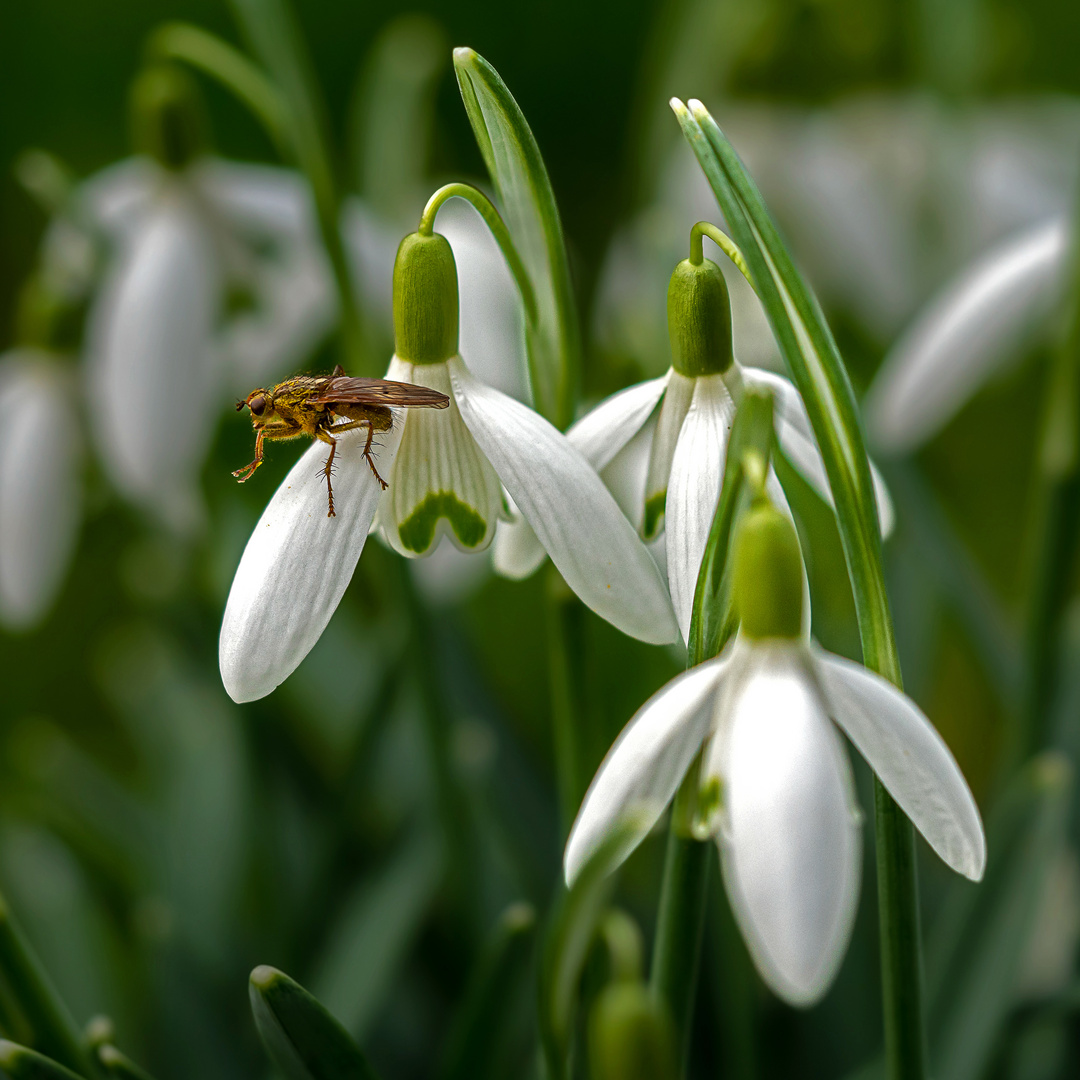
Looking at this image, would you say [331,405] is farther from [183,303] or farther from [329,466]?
[183,303]

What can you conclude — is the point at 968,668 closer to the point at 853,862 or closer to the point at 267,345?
the point at 267,345

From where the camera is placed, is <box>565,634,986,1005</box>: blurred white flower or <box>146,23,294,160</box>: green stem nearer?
<box>565,634,986,1005</box>: blurred white flower

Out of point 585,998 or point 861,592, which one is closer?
point 861,592

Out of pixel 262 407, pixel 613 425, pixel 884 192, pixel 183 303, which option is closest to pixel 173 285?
pixel 183 303

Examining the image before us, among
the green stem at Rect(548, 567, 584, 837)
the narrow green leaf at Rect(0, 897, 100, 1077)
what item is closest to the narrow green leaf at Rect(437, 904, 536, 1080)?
the green stem at Rect(548, 567, 584, 837)

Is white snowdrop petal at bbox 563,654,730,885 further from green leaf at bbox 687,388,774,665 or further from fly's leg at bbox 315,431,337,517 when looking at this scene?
fly's leg at bbox 315,431,337,517

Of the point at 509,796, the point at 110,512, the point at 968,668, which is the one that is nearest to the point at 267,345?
the point at 509,796
